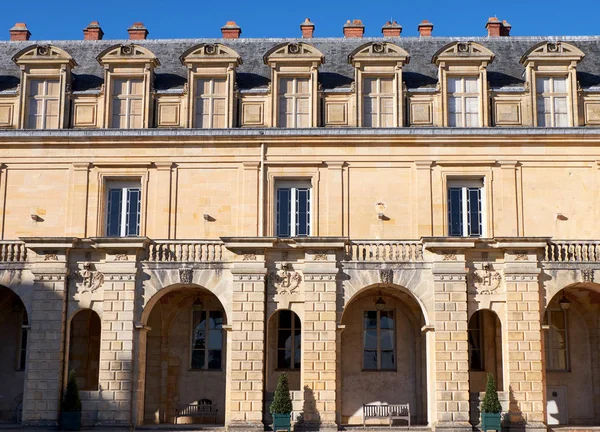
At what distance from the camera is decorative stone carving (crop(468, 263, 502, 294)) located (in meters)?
26.2

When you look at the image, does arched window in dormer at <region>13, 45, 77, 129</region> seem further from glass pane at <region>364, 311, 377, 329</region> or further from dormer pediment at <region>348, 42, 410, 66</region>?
glass pane at <region>364, 311, 377, 329</region>

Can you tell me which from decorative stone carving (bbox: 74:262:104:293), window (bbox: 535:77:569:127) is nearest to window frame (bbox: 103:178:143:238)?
decorative stone carving (bbox: 74:262:104:293)

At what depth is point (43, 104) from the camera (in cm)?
3052

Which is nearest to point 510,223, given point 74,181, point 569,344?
point 569,344

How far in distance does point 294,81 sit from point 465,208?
6.99 meters

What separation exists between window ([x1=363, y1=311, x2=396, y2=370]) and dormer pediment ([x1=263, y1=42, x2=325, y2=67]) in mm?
8482

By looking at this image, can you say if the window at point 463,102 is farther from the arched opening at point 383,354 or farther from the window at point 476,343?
the window at point 476,343

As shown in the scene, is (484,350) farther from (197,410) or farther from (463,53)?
(463,53)

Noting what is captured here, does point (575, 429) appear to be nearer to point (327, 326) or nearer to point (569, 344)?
point (569, 344)

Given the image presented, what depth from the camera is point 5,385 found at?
29.2 meters

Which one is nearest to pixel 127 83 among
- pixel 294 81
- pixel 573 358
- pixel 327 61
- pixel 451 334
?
pixel 294 81

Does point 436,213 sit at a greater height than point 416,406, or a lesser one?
greater

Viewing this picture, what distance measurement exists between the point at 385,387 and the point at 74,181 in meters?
12.0

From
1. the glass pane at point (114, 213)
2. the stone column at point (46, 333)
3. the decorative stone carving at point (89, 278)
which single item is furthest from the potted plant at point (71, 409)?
the glass pane at point (114, 213)
